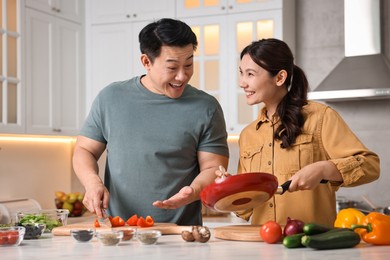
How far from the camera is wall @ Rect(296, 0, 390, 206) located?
4.82m

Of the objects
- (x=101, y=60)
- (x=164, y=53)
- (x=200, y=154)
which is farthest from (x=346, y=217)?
(x=101, y=60)

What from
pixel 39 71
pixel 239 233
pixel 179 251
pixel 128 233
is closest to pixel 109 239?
pixel 128 233

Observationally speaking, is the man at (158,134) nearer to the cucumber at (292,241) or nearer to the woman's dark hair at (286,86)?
the woman's dark hair at (286,86)

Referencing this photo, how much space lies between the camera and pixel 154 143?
2637 mm

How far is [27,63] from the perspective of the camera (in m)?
4.59

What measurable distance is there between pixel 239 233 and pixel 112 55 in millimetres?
3174

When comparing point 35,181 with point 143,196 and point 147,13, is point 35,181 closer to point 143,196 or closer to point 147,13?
point 147,13

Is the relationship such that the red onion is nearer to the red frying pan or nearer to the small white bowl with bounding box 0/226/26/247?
the red frying pan

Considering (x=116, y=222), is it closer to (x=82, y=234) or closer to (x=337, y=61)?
(x=82, y=234)

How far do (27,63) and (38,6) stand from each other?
41 cm

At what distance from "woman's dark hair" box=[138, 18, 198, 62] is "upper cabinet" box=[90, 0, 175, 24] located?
7.91 ft

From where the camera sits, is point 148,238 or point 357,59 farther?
point 357,59

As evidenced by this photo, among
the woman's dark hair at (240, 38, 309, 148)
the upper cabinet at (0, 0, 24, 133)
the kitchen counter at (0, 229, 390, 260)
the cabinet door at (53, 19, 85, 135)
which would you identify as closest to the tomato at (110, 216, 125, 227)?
the kitchen counter at (0, 229, 390, 260)

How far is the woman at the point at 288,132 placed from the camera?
2490 millimetres
